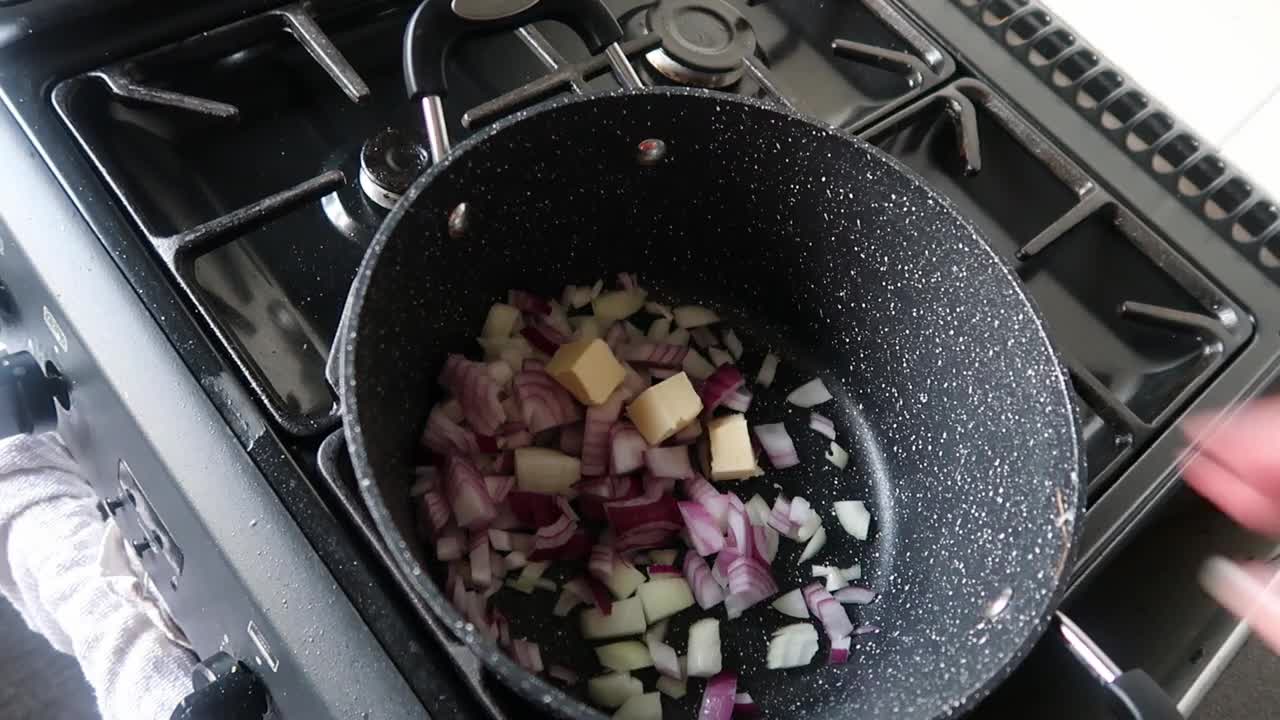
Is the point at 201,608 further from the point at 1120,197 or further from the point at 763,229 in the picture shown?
the point at 1120,197

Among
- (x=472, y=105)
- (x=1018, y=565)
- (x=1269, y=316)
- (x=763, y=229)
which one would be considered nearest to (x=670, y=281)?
(x=763, y=229)

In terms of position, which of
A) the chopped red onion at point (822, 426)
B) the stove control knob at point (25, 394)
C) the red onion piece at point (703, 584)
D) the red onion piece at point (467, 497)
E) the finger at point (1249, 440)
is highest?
the finger at point (1249, 440)

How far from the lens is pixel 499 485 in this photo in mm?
629

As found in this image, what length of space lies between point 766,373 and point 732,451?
0.27 feet

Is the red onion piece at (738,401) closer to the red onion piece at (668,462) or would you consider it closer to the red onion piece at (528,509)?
the red onion piece at (668,462)

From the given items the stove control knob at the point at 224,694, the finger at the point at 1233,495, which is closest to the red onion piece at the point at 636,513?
the stove control knob at the point at 224,694

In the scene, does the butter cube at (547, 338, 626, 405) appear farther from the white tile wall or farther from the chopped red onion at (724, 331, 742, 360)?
the white tile wall

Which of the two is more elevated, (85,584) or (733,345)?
(733,345)

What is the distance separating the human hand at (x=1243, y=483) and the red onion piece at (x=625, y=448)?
1.18ft

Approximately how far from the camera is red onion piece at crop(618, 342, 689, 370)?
2.34ft

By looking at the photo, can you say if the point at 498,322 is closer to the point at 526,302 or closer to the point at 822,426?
the point at 526,302

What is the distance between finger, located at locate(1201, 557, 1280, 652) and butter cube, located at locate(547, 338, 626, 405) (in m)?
0.44

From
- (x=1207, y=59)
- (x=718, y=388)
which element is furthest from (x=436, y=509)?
(x=1207, y=59)

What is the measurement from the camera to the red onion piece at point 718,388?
706mm
